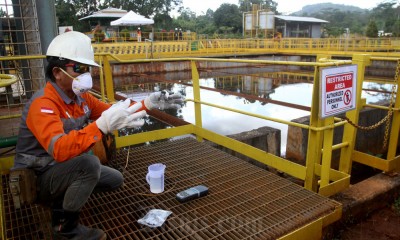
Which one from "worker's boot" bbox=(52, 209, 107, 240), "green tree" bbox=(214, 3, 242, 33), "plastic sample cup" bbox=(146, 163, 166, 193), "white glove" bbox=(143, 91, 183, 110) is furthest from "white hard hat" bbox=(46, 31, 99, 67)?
"green tree" bbox=(214, 3, 242, 33)

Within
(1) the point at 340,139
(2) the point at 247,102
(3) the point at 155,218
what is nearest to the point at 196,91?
(3) the point at 155,218

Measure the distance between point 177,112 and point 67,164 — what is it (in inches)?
244

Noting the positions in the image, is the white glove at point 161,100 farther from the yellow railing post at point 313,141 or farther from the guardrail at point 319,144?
the yellow railing post at point 313,141

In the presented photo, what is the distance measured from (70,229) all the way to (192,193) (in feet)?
3.53

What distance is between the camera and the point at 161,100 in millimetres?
2609

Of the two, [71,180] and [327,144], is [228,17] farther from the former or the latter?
[71,180]

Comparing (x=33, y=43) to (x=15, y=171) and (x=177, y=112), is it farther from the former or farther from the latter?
(x=177, y=112)

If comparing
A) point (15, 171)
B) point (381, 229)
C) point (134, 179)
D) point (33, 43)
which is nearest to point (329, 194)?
point (381, 229)

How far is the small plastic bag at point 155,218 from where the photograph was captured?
2.36m

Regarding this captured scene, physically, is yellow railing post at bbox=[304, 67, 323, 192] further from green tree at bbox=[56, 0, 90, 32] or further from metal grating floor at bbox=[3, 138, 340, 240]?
green tree at bbox=[56, 0, 90, 32]

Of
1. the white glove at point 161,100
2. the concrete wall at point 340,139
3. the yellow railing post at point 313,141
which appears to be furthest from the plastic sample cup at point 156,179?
the concrete wall at point 340,139

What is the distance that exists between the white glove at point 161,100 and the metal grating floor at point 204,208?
84 cm

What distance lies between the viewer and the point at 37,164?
203 cm

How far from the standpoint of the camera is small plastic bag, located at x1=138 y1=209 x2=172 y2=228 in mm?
2357
